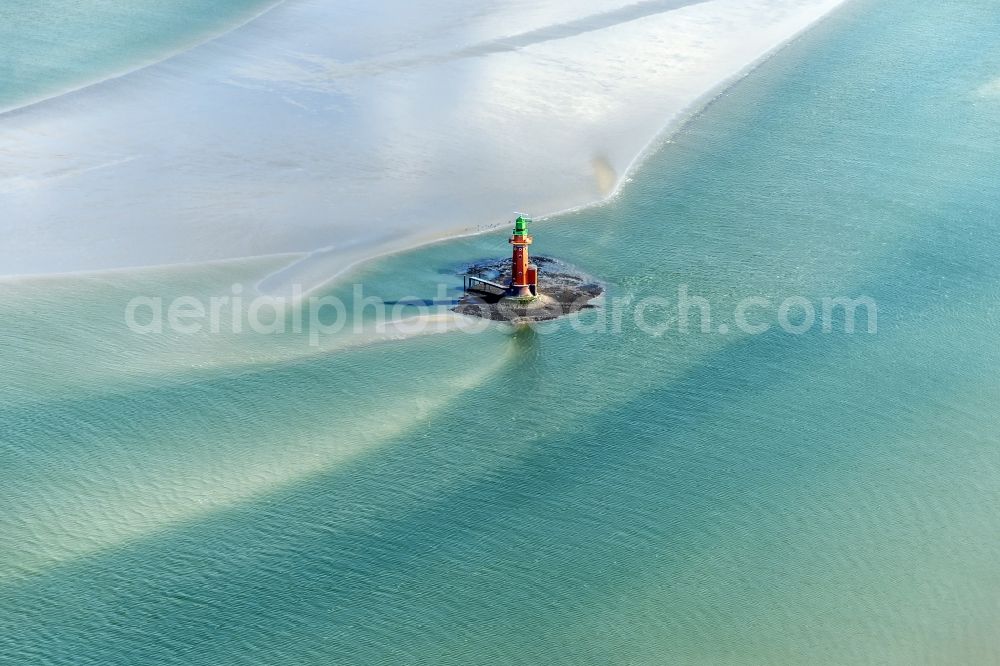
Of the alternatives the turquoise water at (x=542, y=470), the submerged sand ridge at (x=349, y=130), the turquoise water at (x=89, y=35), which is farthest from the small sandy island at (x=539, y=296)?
the turquoise water at (x=89, y=35)

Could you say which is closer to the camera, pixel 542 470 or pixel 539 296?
pixel 542 470

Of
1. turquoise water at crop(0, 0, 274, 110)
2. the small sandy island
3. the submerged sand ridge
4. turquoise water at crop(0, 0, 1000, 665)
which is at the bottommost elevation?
turquoise water at crop(0, 0, 1000, 665)

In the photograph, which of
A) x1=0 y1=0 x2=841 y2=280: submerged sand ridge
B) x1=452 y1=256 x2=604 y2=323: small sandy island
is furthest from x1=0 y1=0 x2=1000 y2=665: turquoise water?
x1=0 y1=0 x2=841 y2=280: submerged sand ridge

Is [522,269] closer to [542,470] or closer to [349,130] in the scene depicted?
[542,470]

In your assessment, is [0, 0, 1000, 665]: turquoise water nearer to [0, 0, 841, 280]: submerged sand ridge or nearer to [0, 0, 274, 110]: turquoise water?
[0, 0, 841, 280]: submerged sand ridge

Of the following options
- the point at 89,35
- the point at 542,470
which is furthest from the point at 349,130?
the point at 542,470

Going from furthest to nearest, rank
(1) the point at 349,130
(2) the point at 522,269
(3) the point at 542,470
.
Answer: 1. (1) the point at 349,130
2. (2) the point at 522,269
3. (3) the point at 542,470
